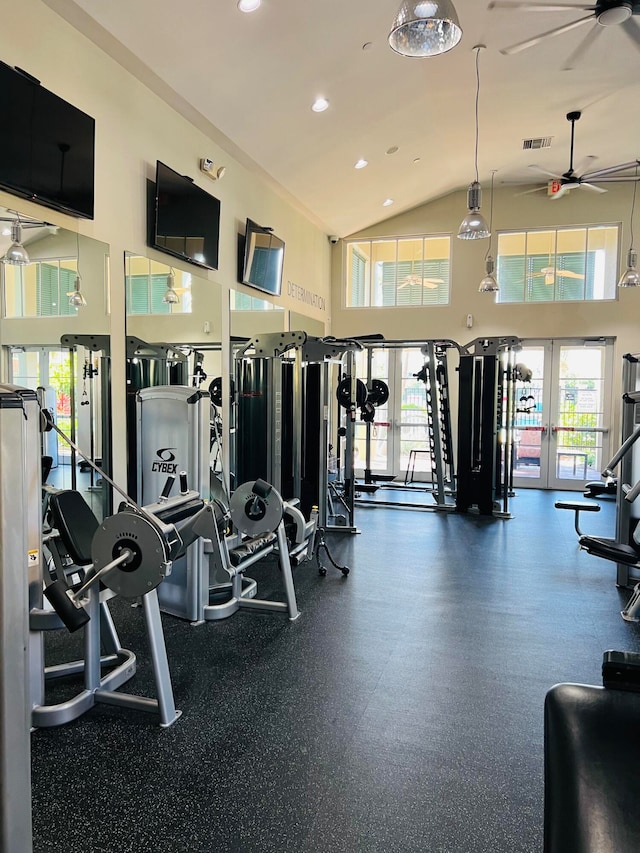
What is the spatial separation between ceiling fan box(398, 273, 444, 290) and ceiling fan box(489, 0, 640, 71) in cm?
379

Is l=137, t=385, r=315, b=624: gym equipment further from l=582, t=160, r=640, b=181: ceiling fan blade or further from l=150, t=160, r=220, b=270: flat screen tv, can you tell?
l=582, t=160, r=640, b=181: ceiling fan blade

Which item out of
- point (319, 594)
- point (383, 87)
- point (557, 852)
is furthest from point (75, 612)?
point (383, 87)

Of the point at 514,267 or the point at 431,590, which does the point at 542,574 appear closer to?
the point at 431,590

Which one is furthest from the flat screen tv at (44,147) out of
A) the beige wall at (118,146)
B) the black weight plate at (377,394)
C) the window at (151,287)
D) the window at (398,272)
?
the window at (398,272)

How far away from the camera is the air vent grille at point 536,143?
6.47 meters

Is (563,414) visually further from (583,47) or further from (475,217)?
(583,47)

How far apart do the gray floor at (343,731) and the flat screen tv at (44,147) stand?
2.50 m

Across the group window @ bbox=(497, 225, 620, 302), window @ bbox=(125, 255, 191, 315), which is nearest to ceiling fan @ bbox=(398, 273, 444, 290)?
window @ bbox=(497, 225, 620, 302)

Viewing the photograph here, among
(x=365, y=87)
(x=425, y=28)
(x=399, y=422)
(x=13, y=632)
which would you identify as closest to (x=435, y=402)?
(x=399, y=422)

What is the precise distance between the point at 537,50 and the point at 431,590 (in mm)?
4428

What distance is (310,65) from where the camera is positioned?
13.4 ft

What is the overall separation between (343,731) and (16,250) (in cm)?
283

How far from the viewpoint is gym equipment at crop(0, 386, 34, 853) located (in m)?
1.27

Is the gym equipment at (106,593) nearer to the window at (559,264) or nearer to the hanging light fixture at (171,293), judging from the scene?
the hanging light fixture at (171,293)
